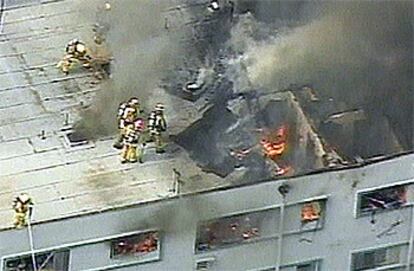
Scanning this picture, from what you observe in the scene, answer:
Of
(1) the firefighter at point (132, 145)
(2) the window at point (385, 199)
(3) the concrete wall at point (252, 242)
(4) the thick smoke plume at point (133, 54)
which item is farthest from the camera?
(4) the thick smoke plume at point (133, 54)

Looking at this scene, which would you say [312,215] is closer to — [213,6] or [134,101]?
[134,101]

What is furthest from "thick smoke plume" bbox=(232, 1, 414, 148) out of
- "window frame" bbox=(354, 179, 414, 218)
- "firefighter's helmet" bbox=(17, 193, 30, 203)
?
"firefighter's helmet" bbox=(17, 193, 30, 203)

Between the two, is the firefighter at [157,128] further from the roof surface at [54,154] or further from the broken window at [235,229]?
the broken window at [235,229]

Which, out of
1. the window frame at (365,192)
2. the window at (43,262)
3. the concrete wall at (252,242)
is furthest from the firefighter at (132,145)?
the window frame at (365,192)

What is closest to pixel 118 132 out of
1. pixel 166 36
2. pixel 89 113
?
pixel 89 113

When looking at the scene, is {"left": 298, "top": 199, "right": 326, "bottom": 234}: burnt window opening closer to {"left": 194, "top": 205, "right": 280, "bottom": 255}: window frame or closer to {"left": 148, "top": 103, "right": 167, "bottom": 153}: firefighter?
{"left": 194, "top": 205, "right": 280, "bottom": 255}: window frame

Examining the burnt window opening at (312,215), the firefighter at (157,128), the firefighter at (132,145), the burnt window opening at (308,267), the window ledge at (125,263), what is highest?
the firefighter at (157,128)

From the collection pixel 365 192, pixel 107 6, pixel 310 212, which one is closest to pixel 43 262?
pixel 310 212
